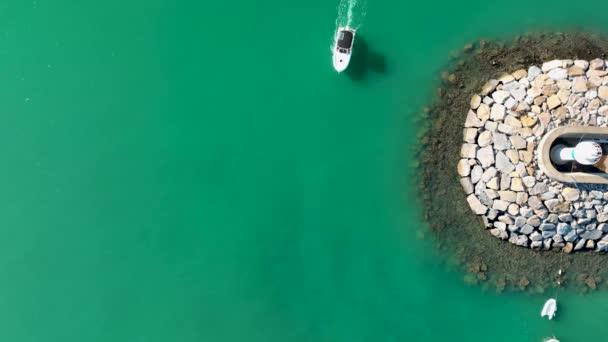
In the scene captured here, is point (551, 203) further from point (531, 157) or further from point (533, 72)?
point (533, 72)

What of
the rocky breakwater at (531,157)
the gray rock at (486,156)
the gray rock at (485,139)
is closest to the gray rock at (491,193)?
the rocky breakwater at (531,157)

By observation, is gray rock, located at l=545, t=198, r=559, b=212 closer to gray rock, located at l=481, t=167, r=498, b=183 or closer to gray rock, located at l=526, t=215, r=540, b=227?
gray rock, located at l=526, t=215, r=540, b=227

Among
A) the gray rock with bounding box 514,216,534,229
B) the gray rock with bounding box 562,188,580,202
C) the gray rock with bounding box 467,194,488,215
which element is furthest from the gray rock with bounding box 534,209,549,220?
the gray rock with bounding box 467,194,488,215

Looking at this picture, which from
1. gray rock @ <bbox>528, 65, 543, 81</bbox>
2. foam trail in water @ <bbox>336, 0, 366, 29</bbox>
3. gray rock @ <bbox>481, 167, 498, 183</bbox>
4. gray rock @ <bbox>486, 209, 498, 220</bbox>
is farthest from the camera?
foam trail in water @ <bbox>336, 0, 366, 29</bbox>

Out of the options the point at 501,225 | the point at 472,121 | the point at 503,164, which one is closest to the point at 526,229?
the point at 501,225

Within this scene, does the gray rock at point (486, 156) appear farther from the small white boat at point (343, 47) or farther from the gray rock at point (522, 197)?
the small white boat at point (343, 47)

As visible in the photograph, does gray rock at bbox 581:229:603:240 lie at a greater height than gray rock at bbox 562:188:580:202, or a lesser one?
lesser
